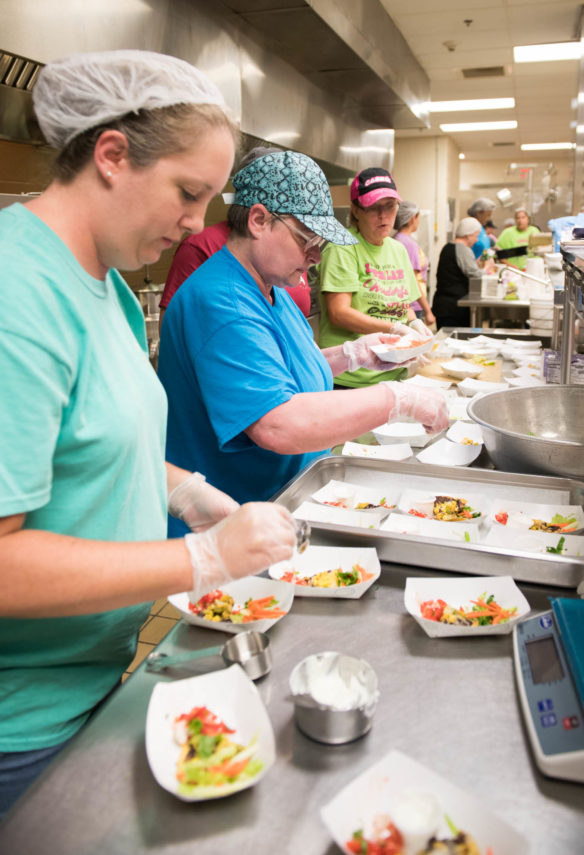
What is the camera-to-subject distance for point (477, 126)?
34.6ft

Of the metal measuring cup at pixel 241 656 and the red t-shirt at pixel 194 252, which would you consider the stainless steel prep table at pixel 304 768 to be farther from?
the red t-shirt at pixel 194 252

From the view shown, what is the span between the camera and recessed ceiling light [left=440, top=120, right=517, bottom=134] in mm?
10344

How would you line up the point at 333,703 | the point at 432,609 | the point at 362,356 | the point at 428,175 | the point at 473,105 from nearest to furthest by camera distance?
1. the point at 333,703
2. the point at 432,609
3. the point at 362,356
4. the point at 473,105
5. the point at 428,175

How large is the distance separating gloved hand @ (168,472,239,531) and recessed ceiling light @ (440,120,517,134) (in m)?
10.5

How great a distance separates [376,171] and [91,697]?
276cm

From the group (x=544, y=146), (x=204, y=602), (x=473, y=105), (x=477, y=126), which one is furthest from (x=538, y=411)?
(x=544, y=146)

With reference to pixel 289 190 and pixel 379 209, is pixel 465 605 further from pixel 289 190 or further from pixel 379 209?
pixel 379 209

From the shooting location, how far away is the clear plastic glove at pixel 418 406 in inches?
64.8

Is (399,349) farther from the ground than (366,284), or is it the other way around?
(366,284)

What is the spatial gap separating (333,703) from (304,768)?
0.31ft

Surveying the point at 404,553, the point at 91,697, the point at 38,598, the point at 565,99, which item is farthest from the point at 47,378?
the point at 565,99

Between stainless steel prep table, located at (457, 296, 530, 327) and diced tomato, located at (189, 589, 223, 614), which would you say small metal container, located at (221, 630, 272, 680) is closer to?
diced tomato, located at (189, 589, 223, 614)

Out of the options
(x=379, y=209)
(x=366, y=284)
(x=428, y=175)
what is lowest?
(x=366, y=284)

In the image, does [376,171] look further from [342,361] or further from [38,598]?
[38,598]
